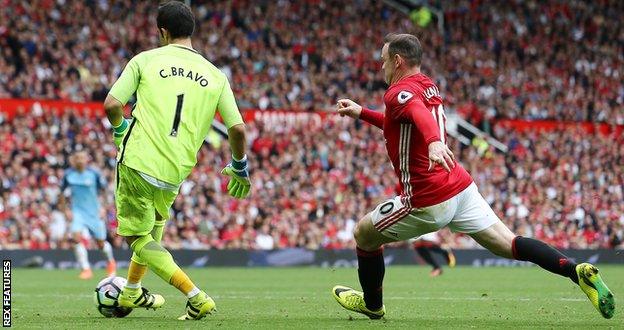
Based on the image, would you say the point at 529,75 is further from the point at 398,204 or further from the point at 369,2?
the point at 398,204

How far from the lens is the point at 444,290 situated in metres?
14.7

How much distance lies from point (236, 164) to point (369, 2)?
27.8 m

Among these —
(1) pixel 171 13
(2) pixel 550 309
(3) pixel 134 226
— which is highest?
(1) pixel 171 13

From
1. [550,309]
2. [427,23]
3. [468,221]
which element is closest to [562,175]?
[427,23]

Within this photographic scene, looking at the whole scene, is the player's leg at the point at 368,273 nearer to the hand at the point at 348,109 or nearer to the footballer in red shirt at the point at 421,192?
the footballer in red shirt at the point at 421,192

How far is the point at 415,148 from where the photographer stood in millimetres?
8633

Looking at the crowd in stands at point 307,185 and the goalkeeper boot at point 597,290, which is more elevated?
the goalkeeper boot at point 597,290

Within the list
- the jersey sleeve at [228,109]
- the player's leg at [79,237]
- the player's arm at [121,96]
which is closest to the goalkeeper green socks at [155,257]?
the player's arm at [121,96]

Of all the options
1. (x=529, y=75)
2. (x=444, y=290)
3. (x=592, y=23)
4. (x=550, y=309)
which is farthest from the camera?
(x=592, y=23)

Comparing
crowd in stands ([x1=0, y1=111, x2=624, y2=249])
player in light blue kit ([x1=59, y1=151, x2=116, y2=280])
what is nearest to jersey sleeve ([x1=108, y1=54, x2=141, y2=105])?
player in light blue kit ([x1=59, y1=151, x2=116, y2=280])

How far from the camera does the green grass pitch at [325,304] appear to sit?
346 inches

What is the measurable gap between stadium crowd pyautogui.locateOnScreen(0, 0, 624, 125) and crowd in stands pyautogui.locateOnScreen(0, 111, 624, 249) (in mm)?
1222

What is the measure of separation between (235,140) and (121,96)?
3.15ft

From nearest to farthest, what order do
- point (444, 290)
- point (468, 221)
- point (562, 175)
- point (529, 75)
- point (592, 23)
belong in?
point (468, 221) < point (444, 290) < point (562, 175) < point (529, 75) < point (592, 23)
